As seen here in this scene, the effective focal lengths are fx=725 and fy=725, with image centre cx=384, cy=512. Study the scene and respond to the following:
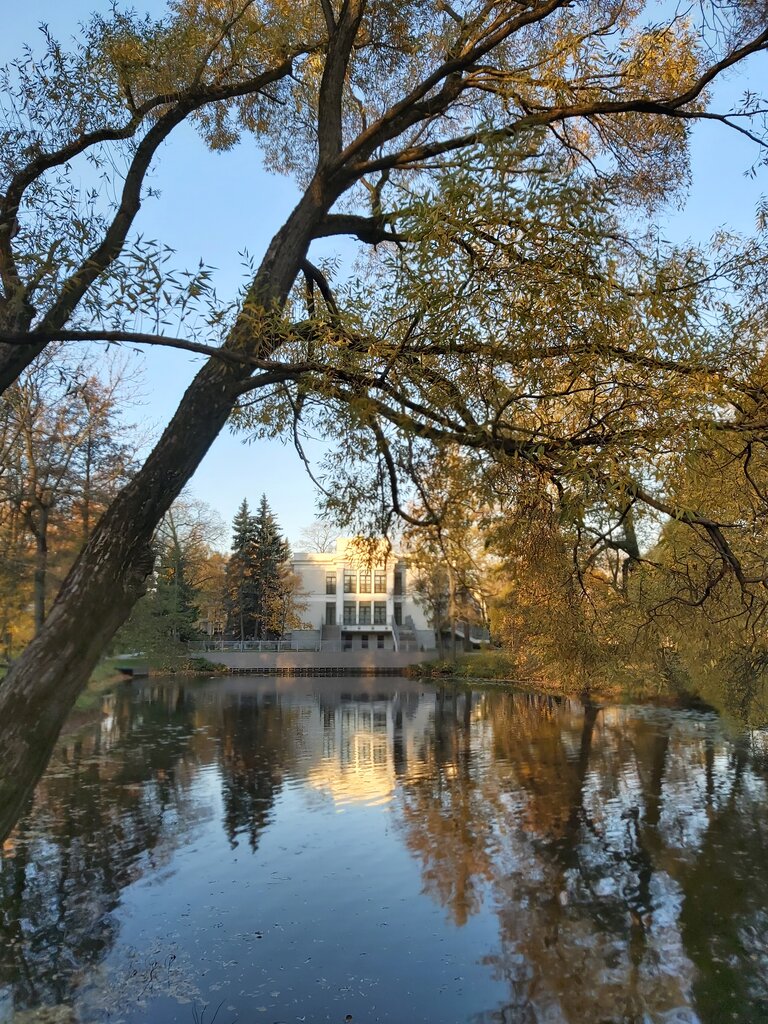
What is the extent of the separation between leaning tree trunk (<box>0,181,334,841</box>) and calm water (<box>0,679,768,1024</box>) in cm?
485

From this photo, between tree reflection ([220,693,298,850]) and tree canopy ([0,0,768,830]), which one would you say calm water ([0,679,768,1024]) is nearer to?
tree reflection ([220,693,298,850])

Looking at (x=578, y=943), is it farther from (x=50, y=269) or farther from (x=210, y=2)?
(x=210, y=2)

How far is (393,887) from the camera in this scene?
32.3 ft

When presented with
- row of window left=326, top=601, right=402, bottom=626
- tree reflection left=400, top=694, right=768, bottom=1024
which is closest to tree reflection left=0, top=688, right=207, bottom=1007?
tree reflection left=400, top=694, right=768, bottom=1024

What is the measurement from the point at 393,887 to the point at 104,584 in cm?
815

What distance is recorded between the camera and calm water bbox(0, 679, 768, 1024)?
706 cm

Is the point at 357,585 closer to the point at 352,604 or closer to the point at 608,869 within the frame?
the point at 352,604

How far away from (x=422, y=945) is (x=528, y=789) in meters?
7.86

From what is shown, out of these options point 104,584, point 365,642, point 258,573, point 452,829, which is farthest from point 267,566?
point 104,584

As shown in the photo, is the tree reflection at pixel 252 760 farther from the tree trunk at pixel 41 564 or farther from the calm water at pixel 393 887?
the tree trunk at pixel 41 564

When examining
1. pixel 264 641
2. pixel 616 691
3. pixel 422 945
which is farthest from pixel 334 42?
pixel 264 641

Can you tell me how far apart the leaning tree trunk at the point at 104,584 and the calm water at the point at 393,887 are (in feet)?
15.9

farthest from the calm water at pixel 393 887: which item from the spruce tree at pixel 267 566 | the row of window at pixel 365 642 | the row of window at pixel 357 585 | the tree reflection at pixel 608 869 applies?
the row of window at pixel 357 585

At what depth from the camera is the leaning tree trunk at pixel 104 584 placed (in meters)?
3.11
